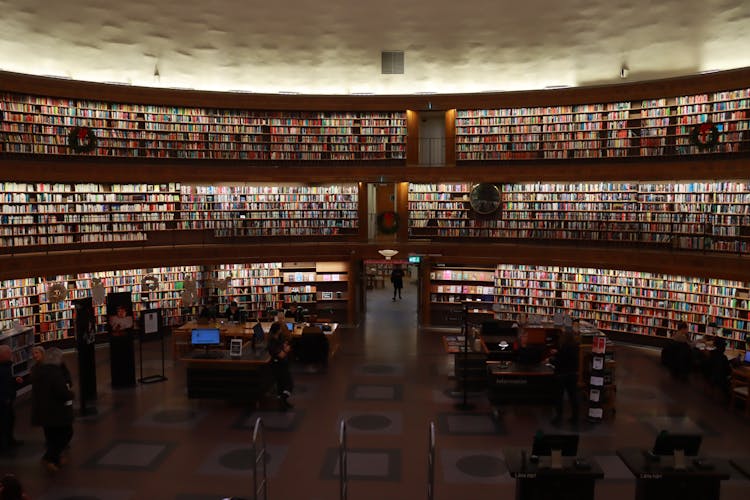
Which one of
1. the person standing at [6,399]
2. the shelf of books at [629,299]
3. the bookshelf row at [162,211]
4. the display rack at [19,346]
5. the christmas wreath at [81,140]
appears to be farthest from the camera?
the christmas wreath at [81,140]

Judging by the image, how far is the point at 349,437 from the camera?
7988mm

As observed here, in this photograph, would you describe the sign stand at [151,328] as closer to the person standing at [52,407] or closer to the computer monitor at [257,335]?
the computer monitor at [257,335]

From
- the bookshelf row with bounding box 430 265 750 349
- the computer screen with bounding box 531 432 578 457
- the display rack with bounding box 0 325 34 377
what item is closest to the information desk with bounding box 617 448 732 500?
the computer screen with bounding box 531 432 578 457

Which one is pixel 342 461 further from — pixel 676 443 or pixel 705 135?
pixel 705 135

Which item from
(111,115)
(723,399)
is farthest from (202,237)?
(723,399)

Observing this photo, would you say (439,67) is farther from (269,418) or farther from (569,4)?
(269,418)

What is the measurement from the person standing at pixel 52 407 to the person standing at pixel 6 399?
61 cm

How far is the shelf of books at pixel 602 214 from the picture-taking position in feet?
41.5

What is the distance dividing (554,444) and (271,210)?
38.6 feet

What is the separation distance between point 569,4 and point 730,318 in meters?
7.23

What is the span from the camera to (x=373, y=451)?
7547mm

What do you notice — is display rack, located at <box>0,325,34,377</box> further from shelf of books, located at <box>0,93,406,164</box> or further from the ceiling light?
the ceiling light

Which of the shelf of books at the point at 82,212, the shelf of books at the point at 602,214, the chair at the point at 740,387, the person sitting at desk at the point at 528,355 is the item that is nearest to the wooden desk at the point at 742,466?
the person sitting at desk at the point at 528,355

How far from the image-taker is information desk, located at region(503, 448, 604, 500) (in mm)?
5113
